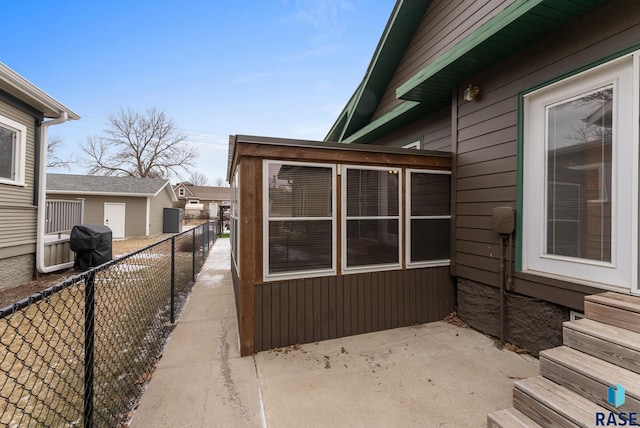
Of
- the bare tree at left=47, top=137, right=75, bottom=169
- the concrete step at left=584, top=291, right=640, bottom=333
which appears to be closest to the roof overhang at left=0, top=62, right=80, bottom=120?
the concrete step at left=584, top=291, right=640, bottom=333

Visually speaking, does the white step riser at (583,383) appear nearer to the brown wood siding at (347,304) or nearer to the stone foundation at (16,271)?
the brown wood siding at (347,304)

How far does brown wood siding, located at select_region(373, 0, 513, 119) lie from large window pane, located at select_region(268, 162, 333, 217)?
2.98 m

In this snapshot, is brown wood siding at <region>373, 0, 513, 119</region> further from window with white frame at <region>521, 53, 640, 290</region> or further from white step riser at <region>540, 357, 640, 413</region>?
white step riser at <region>540, 357, 640, 413</region>

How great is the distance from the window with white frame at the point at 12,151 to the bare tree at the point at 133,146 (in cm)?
2452

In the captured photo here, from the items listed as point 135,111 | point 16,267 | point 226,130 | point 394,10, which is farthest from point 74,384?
point 226,130

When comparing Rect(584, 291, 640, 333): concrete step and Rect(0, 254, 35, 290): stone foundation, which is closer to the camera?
Rect(584, 291, 640, 333): concrete step

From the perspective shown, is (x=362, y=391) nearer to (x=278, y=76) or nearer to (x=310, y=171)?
(x=310, y=171)

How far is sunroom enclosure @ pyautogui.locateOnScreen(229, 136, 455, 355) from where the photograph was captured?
3.15 metres

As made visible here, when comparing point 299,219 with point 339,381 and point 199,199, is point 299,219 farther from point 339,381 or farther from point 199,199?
point 199,199

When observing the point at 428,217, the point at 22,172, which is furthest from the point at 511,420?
the point at 22,172

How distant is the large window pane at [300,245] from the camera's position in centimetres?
323

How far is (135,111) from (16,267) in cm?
2682

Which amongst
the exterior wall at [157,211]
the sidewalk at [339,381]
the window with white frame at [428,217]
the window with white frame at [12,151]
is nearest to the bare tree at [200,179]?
the exterior wall at [157,211]

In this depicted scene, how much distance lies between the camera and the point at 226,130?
39.0 metres
